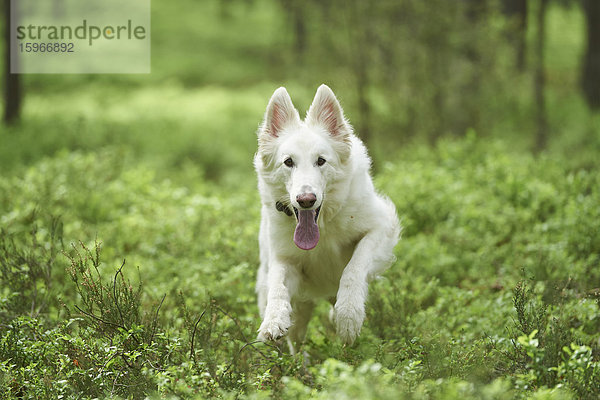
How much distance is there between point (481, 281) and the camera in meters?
6.20

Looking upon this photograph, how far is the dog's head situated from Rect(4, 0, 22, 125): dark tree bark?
13110 mm

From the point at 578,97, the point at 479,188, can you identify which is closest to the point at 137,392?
the point at 479,188

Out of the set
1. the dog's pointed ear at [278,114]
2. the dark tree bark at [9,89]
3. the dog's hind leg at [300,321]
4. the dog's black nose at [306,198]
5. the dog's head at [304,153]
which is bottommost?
the dog's hind leg at [300,321]

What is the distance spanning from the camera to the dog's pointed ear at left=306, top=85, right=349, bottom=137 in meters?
4.79

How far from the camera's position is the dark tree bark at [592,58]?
1688 centimetres

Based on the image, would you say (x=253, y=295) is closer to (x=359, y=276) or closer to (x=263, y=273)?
(x=263, y=273)

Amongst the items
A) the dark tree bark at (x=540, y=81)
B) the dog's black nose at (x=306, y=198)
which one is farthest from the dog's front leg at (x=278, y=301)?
the dark tree bark at (x=540, y=81)

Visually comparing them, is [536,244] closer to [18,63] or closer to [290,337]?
[290,337]

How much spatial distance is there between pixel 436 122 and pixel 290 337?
8360mm

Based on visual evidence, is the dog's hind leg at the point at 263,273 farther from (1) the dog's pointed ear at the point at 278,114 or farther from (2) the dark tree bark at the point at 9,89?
(2) the dark tree bark at the point at 9,89

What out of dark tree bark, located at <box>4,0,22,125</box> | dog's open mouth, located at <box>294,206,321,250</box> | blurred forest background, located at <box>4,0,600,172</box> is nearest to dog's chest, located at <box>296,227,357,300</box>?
dog's open mouth, located at <box>294,206,321,250</box>

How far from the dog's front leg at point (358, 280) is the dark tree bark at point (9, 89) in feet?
45.1

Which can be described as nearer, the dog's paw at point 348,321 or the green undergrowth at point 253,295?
the green undergrowth at point 253,295

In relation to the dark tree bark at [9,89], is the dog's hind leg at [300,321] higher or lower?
Answer: lower
